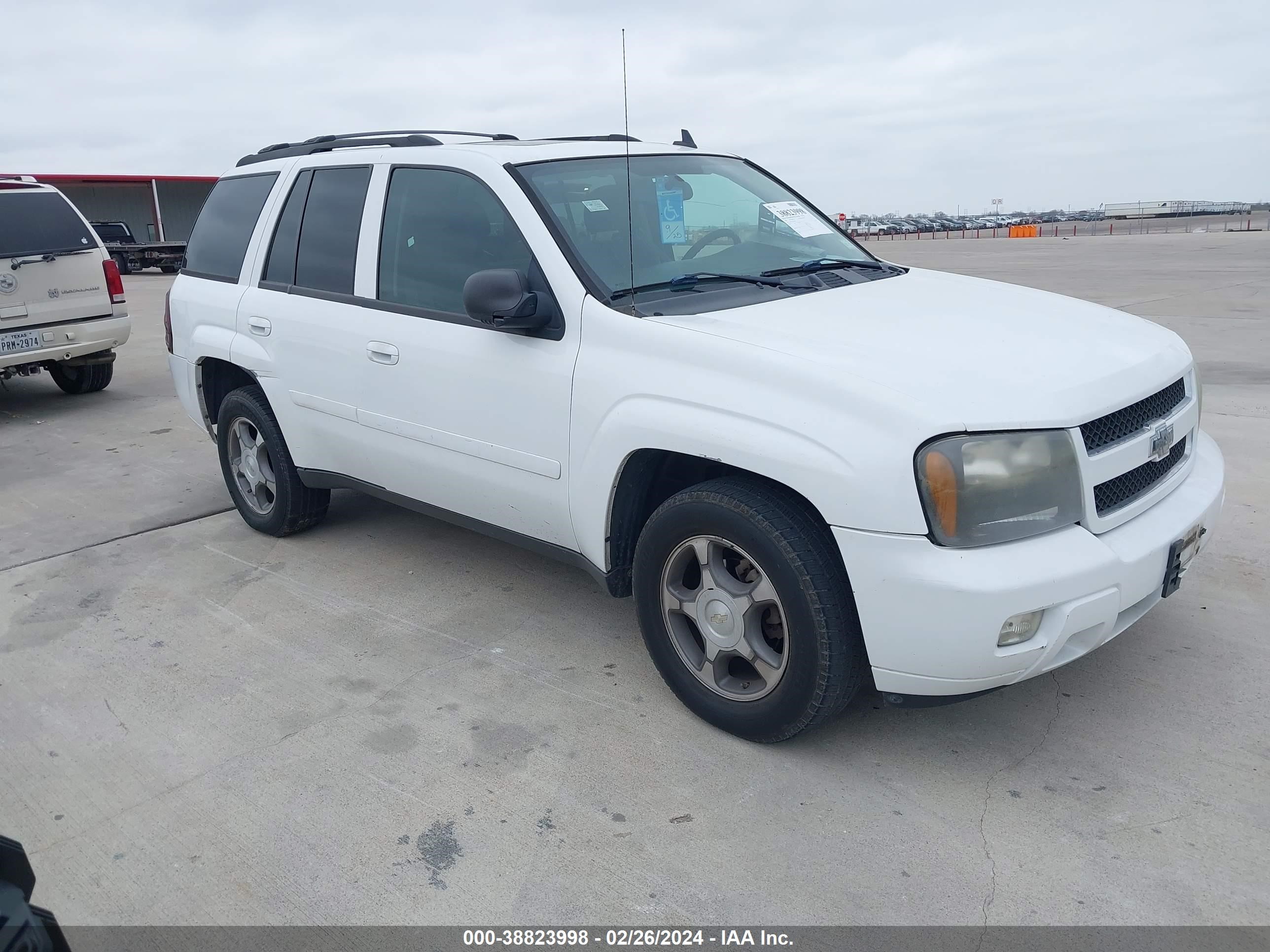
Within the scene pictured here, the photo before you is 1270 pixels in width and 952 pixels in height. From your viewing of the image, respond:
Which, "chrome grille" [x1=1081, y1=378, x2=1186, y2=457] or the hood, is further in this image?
"chrome grille" [x1=1081, y1=378, x2=1186, y2=457]

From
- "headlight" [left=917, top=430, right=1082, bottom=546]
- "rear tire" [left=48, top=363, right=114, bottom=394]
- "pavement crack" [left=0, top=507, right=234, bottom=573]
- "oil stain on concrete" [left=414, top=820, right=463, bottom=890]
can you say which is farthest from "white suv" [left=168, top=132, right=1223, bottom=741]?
"rear tire" [left=48, top=363, right=114, bottom=394]

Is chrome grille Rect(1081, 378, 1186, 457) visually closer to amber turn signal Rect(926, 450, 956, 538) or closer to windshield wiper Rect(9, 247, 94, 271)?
amber turn signal Rect(926, 450, 956, 538)

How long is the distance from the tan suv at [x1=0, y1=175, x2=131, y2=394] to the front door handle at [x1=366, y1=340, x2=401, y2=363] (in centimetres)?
578

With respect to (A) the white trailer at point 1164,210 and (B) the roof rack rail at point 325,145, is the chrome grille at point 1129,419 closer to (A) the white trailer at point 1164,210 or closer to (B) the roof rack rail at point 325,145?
(B) the roof rack rail at point 325,145

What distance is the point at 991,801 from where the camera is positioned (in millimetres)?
2855

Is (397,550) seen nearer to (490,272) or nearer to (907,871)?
(490,272)

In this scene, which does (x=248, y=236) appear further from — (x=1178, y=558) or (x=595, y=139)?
(x=1178, y=558)

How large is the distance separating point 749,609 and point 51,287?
A: 786 centimetres

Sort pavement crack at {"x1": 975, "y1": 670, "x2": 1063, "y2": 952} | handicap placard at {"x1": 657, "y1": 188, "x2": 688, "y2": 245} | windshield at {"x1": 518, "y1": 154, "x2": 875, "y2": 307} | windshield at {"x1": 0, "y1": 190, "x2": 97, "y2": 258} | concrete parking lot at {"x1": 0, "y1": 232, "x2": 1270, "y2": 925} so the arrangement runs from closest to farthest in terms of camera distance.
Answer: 1. pavement crack at {"x1": 975, "y1": 670, "x2": 1063, "y2": 952}
2. concrete parking lot at {"x1": 0, "y1": 232, "x2": 1270, "y2": 925}
3. windshield at {"x1": 518, "y1": 154, "x2": 875, "y2": 307}
4. handicap placard at {"x1": 657, "y1": 188, "x2": 688, "y2": 245}
5. windshield at {"x1": 0, "y1": 190, "x2": 97, "y2": 258}

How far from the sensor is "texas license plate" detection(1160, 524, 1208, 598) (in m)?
2.96

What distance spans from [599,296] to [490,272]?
1.21 ft

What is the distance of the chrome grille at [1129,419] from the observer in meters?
2.80

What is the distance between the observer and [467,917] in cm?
248

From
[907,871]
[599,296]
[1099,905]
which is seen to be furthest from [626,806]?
[599,296]
